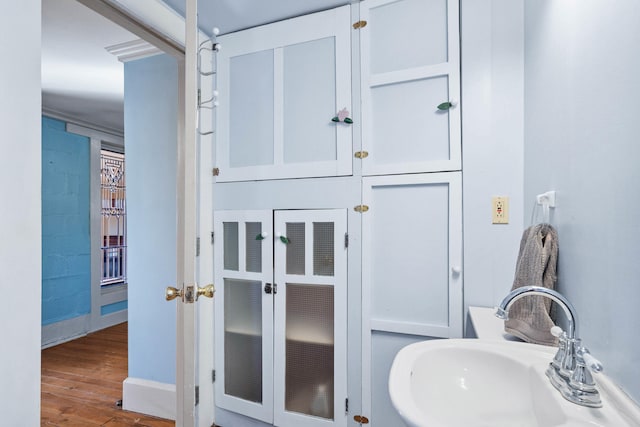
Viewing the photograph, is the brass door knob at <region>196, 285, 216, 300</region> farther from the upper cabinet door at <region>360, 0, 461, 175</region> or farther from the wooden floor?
the wooden floor

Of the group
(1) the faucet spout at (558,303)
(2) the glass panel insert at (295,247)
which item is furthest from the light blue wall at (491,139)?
(2) the glass panel insert at (295,247)

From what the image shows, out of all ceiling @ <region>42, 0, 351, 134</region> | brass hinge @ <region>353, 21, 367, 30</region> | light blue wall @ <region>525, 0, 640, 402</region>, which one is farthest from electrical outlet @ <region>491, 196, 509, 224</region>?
ceiling @ <region>42, 0, 351, 134</region>

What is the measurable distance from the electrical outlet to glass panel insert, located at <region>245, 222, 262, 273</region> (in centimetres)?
122

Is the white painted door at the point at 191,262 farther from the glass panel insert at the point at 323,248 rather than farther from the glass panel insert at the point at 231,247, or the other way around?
the glass panel insert at the point at 323,248

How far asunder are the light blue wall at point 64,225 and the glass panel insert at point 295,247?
10.1 feet

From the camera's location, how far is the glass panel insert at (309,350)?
1.72 m

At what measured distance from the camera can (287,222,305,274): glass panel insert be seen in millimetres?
1788

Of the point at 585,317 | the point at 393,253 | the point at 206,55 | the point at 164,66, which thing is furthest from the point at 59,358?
the point at 585,317

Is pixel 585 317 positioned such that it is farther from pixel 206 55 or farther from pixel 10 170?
pixel 206 55

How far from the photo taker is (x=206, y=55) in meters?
1.97

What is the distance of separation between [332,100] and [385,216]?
2.23ft

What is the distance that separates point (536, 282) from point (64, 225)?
4.32m

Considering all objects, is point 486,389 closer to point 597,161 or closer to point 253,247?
point 597,161

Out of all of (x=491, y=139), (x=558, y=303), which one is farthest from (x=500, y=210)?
(x=558, y=303)
